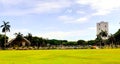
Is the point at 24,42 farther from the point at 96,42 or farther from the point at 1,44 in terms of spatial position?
the point at 96,42

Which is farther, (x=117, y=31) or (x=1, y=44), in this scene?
(x=117, y=31)

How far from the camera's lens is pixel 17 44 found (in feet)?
477

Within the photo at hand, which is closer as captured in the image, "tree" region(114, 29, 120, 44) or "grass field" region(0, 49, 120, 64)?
"grass field" region(0, 49, 120, 64)

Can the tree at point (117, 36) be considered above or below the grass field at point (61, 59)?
above

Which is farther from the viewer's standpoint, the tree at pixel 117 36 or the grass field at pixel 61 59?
the tree at pixel 117 36

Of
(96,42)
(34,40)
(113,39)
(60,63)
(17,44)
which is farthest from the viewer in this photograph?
(96,42)

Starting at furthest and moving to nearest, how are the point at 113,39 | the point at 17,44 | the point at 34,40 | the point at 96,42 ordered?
the point at 96,42 < the point at 113,39 < the point at 34,40 < the point at 17,44

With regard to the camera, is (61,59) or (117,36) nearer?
(61,59)

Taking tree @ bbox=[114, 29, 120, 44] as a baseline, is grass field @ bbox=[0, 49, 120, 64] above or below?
below

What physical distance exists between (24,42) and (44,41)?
119 feet

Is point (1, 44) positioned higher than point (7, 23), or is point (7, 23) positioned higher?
point (7, 23)

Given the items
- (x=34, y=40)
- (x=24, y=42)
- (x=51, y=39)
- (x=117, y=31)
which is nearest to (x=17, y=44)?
(x=24, y=42)

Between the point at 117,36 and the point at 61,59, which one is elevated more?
the point at 117,36

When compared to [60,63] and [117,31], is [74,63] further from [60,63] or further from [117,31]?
[117,31]
